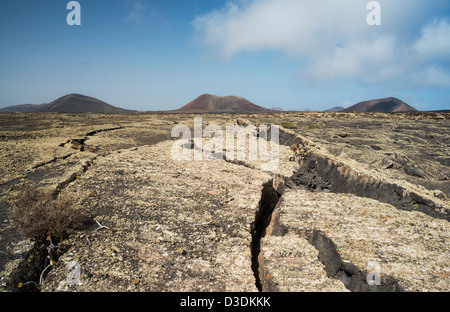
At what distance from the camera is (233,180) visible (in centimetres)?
632

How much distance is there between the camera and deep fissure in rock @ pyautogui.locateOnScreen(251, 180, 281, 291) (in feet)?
12.6

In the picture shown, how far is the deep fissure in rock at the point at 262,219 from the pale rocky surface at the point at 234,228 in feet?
0.09

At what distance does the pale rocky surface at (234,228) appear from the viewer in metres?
3.04

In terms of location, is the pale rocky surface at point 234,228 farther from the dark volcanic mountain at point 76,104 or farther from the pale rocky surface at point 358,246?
the dark volcanic mountain at point 76,104

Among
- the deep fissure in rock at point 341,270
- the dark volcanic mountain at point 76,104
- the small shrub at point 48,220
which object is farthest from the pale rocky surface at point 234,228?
the dark volcanic mountain at point 76,104

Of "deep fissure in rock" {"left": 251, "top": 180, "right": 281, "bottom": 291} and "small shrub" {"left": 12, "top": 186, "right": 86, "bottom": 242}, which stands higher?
"small shrub" {"left": 12, "top": 186, "right": 86, "bottom": 242}

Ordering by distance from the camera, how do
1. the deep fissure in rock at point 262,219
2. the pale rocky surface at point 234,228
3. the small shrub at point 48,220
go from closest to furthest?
the pale rocky surface at point 234,228 < the small shrub at point 48,220 < the deep fissure in rock at point 262,219

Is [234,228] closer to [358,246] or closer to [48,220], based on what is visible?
[358,246]

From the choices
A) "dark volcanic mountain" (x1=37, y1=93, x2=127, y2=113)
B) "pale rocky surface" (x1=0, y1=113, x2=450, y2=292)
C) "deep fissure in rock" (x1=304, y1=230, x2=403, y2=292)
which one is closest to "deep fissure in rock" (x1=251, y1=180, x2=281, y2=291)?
"pale rocky surface" (x1=0, y1=113, x2=450, y2=292)

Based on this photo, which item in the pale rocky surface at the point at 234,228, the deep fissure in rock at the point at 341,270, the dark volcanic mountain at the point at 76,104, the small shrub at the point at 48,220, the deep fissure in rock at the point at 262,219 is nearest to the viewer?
the deep fissure in rock at the point at 341,270

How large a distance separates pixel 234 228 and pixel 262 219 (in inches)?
56.3

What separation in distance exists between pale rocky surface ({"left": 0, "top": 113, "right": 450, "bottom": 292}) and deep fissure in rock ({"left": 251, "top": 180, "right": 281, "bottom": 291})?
0.03 metres

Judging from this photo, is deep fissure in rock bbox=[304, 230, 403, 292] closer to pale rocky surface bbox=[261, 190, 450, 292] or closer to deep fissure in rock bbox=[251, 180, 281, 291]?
pale rocky surface bbox=[261, 190, 450, 292]
